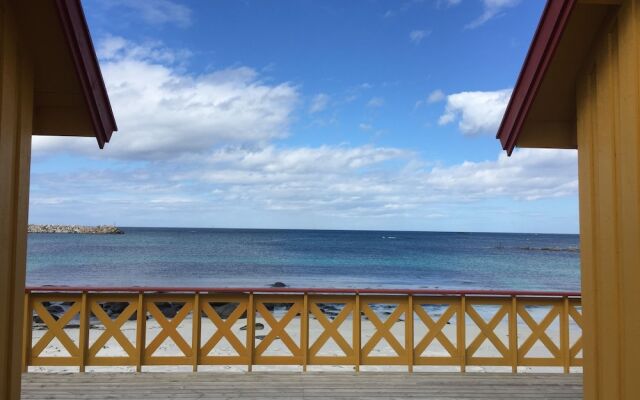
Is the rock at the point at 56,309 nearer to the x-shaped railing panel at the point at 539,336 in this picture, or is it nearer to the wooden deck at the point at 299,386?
the wooden deck at the point at 299,386

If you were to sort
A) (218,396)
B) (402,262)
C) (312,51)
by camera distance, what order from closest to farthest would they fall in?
(218,396) < (312,51) < (402,262)

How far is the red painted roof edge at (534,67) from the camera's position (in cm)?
235

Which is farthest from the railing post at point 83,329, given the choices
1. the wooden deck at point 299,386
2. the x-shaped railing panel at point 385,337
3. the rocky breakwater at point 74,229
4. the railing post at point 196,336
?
the rocky breakwater at point 74,229

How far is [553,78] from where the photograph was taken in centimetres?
283

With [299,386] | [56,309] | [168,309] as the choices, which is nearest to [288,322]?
[299,386]

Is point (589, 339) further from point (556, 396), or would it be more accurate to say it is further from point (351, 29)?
point (351, 29)

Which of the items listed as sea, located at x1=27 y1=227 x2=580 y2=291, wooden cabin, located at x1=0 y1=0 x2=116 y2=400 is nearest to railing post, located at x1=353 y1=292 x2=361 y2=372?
wooden cabin, located at x1=0 y1=0 x2=116 y2=400

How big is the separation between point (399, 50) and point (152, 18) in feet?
34.6

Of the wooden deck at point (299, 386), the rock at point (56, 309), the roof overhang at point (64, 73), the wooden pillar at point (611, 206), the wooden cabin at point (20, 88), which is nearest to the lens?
the wooden pillar at point (611, 206)

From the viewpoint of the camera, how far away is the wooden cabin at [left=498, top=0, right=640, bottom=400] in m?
2.08

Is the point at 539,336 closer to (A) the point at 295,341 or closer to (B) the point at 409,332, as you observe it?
(B) the point at 409,332

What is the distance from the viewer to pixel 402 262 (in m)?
42.7

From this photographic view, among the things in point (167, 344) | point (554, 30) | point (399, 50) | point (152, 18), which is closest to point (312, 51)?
point (399, 50)

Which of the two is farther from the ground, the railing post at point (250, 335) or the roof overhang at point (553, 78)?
the roof overhang at point (553, 78)
